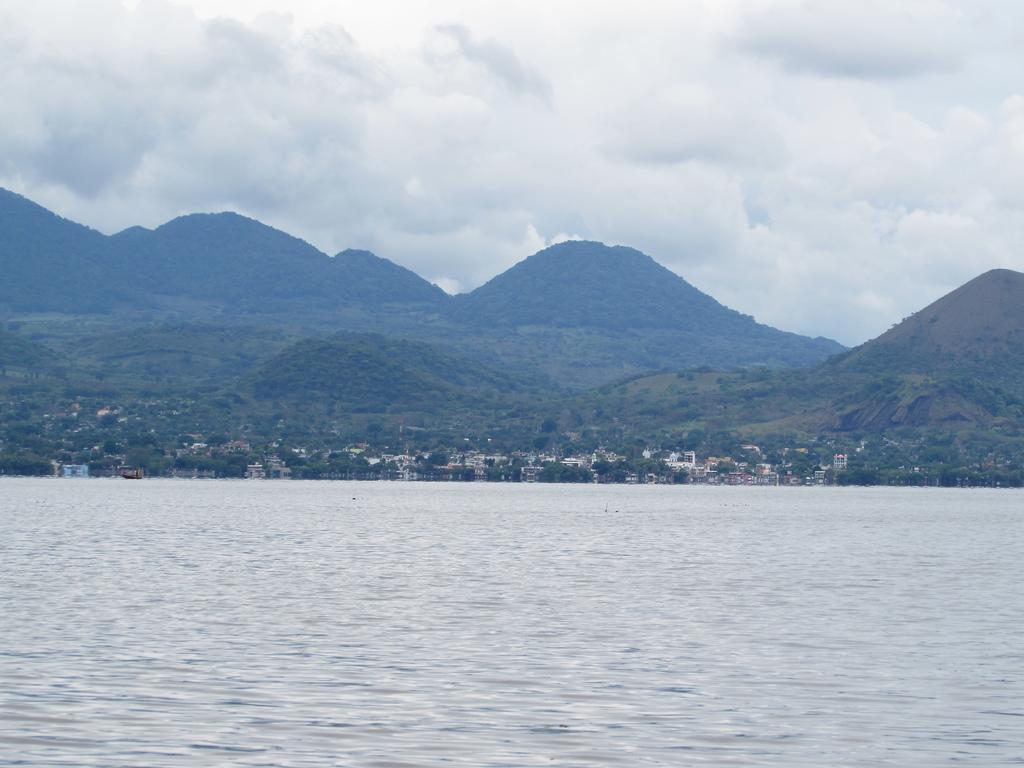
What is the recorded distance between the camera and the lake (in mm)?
34000

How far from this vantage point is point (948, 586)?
3113 inches

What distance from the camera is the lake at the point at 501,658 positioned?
34.0 m

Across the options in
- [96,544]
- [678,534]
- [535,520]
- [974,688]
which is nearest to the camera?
[974,688]

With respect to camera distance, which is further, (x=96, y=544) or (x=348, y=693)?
(x=96, y=544)

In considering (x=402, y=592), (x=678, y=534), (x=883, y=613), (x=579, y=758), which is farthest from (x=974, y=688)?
(x=678, y=534)

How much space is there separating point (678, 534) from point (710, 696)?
319ft

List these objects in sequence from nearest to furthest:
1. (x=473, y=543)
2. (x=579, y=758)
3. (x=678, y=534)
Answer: (x=579, y=758), (x=473, y=543), (x=678, y=534)

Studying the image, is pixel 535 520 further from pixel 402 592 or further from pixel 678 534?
pixel 402 592

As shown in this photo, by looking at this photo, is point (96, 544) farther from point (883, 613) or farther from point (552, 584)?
point (883, 613)

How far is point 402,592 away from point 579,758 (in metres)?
38.7

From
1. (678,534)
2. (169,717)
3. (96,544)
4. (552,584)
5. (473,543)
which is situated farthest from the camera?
(678,534)

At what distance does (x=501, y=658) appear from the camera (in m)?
47.6

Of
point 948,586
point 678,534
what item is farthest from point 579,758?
point 678,534

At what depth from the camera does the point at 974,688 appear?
43.2 meters
